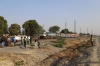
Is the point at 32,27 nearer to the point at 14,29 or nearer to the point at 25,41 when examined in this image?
the point at 14,29

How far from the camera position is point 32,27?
7712 cm

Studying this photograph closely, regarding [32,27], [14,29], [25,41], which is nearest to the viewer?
[25,41]

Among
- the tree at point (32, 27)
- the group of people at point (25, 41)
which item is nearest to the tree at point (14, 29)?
the tree at point (32, 27)

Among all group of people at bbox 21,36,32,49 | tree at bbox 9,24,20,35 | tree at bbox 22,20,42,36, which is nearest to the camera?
group of people at bbox 21,36,32,49

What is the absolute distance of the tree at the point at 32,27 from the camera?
7569 centimetres

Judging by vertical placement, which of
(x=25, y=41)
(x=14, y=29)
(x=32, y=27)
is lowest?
(x=25, y=41)

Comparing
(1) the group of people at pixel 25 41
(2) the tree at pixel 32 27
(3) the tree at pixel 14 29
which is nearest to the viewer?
(1) the group of people at pixel 25 41

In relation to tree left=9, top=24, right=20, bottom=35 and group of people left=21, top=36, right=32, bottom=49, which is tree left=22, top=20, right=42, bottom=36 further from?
group of people left=21, top=36, right=32, bottom=49

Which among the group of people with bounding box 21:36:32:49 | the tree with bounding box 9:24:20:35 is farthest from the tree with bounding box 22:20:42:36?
the group of people with bounding box 21:36:32:49

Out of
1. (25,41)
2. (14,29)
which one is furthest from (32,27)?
(25,41)

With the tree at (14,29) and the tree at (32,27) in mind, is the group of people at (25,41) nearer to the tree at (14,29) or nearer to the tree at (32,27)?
the tree at (32,27)

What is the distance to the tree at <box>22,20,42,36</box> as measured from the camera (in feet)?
248

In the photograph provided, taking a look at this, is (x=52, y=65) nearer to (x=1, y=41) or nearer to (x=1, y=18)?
(x=1, y=41)

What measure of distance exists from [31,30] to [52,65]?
58595 millimetres
